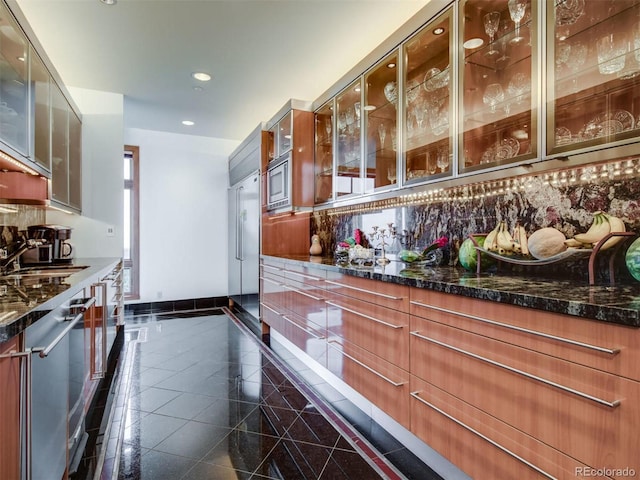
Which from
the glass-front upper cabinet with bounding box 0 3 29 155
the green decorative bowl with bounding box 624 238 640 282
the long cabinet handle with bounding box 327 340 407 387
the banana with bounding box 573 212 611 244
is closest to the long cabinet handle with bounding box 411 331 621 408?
the long cabinet handle with bounding box 327 340 407 387

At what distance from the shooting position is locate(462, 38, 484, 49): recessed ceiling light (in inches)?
74.2

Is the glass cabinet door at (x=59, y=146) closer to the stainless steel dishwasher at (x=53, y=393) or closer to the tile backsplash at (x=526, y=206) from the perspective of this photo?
the stainless steel dishwasher at (x=53, y=393)

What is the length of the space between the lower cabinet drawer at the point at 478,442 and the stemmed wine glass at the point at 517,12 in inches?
67.1

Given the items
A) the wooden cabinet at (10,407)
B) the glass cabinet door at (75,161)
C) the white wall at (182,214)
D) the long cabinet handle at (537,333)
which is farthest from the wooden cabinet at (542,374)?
the white wall at (182,214)

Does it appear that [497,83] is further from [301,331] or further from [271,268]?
[271,268]

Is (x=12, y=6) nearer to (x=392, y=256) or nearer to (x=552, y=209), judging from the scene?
(x=392, y=256)

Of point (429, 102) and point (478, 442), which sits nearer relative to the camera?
point (478, 442)

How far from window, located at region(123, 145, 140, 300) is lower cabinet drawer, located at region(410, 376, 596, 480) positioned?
4.69 metres

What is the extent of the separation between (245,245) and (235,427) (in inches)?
111

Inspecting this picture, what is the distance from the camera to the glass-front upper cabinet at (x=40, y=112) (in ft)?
7.59

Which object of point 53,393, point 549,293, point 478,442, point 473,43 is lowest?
point 478,442

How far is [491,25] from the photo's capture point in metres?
1.84

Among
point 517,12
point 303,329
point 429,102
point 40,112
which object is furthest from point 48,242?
point 517,12

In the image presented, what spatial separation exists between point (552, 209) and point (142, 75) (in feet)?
12.0
